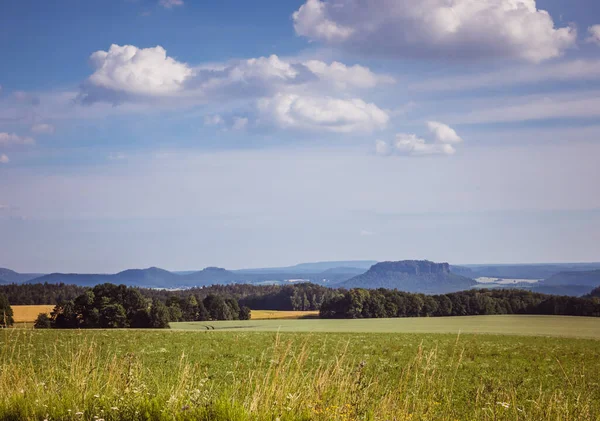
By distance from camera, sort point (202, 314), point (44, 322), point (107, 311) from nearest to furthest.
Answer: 1. point (107, 311)
2. point (44, 322)
3. point (202, 314)

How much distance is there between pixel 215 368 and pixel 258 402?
13.2m

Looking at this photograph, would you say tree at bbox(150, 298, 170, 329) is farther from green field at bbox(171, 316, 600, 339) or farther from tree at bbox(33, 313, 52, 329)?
tree at bbox(33, 313, 52, 329)

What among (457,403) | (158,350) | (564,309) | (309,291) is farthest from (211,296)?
(457,403)

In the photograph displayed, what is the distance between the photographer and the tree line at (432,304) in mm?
94562

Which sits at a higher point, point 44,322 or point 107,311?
point 107,311

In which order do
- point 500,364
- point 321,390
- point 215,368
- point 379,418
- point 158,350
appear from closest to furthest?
point 379,418
point 321,390
point 215,368
point 500,364
point 158,350

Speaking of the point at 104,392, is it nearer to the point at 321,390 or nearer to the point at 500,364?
the point at 321,390

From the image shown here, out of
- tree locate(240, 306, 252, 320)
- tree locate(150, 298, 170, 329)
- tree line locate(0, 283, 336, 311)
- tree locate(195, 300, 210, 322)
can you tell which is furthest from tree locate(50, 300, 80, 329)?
tree line locate(0, 283, 336, 311)

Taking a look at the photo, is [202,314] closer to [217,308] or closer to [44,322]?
[217,308]

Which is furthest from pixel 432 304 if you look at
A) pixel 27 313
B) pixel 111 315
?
pixel 27 313

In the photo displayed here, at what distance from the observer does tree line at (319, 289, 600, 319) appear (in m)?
94.6

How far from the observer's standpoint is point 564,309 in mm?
89188

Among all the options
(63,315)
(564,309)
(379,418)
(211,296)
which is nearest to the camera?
(379,418)

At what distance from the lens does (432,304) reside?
9688 centimetres
